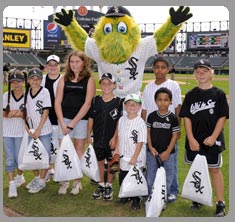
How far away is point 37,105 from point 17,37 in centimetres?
4377

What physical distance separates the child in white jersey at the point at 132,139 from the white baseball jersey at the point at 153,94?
256mm

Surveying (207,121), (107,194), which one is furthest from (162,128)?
(107,194)

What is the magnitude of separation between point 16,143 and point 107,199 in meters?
1.39

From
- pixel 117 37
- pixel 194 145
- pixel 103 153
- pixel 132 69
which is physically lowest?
pixel 103 153

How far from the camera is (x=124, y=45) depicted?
179 inches

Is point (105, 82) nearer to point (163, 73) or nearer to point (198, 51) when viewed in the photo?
point (163, 73)

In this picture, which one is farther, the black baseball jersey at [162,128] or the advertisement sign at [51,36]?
the advertisement sign at [51,36]

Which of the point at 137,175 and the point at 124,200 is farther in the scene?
the point at 124,200

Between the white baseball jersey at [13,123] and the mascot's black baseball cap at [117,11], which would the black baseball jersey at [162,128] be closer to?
the mascot's black baseball cap at [117,11]

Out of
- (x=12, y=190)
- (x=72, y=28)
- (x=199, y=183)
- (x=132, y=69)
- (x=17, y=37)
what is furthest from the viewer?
(x=17, y=37)

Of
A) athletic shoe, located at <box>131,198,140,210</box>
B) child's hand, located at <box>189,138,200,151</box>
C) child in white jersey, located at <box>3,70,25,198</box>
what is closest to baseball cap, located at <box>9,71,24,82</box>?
child in white jersey, located at <box>3,70,25,198</box>

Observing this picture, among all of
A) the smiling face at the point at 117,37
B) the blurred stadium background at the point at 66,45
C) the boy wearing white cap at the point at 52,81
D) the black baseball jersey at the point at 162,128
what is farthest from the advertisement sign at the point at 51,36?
the black baseball jersey at the point at 162,128

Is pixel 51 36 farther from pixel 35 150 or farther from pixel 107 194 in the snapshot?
pixel 107 194

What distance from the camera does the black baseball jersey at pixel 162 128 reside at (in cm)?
408
